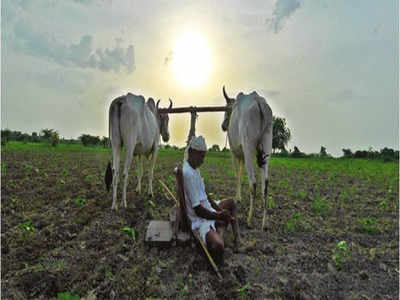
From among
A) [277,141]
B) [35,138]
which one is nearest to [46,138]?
[35,138]

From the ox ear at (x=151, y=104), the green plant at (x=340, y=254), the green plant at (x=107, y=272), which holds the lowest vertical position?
the green plant at (x=107, y=272)

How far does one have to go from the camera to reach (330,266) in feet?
12.3

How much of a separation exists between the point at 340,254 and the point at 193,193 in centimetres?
270

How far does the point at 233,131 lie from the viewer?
6609mm

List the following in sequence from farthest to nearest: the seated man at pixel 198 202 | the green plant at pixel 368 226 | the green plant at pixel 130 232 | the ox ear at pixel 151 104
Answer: the ox ear at pixel 151 104, the green plant at pixel 368 226, the green plant at pixel 130 232, the seated man at pixel 198 202

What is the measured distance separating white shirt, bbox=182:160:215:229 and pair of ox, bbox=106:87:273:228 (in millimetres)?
1864

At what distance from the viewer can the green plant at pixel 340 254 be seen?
3.79 metres

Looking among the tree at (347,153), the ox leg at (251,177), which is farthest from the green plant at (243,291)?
the tree at (347,153)

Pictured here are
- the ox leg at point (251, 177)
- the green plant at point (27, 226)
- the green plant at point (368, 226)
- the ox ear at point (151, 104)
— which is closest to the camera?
the green plant at point (27, 226)

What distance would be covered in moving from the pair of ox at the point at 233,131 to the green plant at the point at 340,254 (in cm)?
139

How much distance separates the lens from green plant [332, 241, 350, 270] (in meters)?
3.79

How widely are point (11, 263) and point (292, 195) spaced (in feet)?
25.7

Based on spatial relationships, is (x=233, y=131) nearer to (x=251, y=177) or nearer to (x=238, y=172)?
(x=238, y=172)

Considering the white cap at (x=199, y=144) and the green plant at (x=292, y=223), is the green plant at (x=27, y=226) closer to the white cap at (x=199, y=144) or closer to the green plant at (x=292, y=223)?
the white cap at (x=199, y=144)
